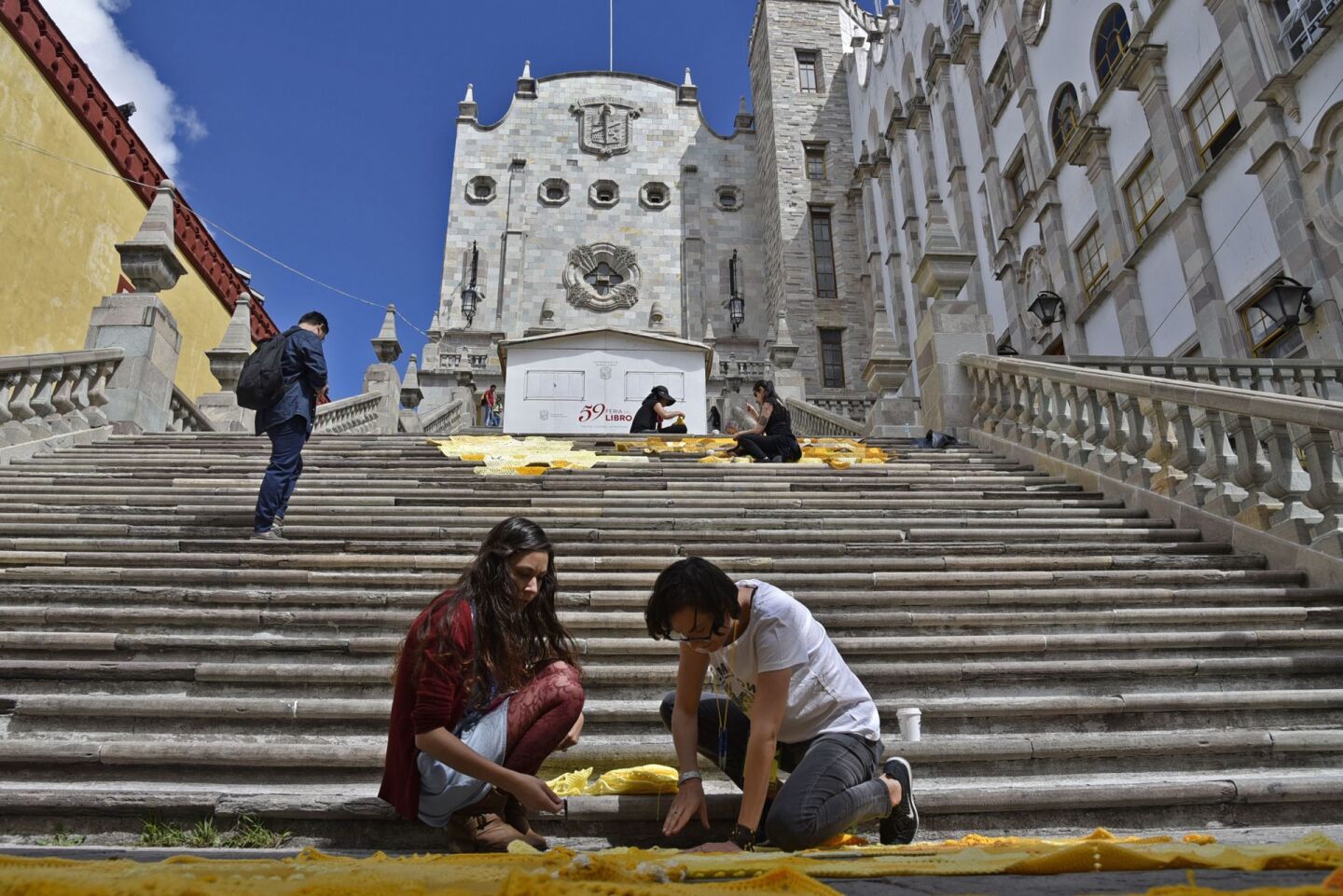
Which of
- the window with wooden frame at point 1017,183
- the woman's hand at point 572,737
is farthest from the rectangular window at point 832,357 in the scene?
the woman's hand at point 572,737

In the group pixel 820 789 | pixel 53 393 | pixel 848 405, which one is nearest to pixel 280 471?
pixel 820 789

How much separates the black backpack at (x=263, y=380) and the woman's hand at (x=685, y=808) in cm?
447

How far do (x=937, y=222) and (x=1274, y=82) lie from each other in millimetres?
5457

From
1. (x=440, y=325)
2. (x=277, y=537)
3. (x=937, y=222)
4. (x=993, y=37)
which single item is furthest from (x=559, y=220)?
(x=277, y=537)

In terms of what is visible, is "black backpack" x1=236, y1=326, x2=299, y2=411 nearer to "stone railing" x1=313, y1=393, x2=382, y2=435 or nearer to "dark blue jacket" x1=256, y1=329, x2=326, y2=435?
"dark blue jacket" x1=256, y1=329, x2=326, y2=435

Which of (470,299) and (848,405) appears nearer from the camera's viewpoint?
(848,405)

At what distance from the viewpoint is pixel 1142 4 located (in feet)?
50.2

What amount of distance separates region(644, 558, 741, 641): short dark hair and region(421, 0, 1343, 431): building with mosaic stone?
8366 millimetres

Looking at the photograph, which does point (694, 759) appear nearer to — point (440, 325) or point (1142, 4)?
point (1142, 4)

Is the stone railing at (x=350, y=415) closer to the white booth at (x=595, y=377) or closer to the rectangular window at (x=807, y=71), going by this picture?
the white booth at (x=595, y=377)

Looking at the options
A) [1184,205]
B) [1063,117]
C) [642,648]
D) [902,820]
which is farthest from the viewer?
[1063,117]

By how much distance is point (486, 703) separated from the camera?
9.58 feet

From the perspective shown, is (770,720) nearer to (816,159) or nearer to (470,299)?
(470,299)

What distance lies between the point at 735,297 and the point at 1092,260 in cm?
1427
